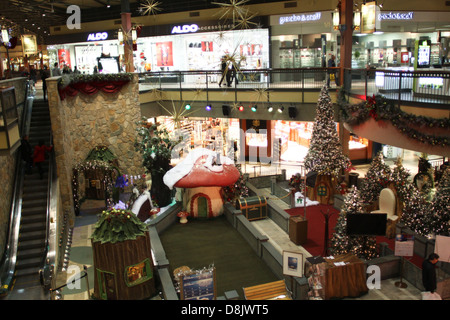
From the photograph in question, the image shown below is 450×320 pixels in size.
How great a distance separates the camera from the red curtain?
15.0 meters

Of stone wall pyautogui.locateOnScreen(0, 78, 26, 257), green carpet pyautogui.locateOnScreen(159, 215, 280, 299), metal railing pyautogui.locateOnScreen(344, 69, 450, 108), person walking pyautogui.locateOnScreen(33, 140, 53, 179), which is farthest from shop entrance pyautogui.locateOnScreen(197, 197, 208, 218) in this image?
metal railing pyautogui.locateOnScreen(344, 69, 450, 108)

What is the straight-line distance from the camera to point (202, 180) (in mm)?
12078

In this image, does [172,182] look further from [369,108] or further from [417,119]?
[417,119]

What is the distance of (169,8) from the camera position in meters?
24.3

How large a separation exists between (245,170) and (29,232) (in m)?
9.45

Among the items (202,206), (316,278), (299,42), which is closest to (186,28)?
(299,42)

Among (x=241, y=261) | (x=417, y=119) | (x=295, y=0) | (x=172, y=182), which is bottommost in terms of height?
(x=241, y=261)

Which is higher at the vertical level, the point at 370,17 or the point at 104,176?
the point at 370,17

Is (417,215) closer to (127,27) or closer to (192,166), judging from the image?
(192,166)

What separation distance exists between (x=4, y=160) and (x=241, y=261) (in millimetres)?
6900

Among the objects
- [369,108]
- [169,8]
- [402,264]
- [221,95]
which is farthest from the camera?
[169,8]

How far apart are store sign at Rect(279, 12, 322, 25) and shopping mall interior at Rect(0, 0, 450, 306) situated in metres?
0.05

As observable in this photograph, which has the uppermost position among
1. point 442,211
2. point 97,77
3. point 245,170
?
point 97,77

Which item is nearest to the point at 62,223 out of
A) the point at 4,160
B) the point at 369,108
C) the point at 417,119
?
the point at 4,160
